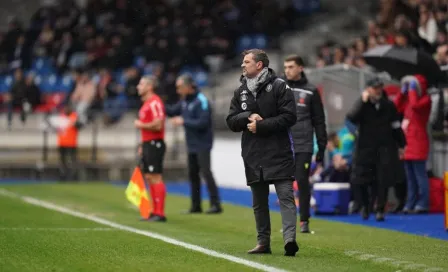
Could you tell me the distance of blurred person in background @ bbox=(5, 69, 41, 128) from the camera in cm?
3019

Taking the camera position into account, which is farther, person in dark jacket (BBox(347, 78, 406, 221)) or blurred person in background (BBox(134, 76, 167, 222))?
person in dark jacket (BBox(347, 78, 406, 221))

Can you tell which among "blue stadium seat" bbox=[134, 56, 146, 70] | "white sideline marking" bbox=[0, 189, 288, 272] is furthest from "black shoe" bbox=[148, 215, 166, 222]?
"blue stadium seat" bbox=[134, 56, 146, 70]

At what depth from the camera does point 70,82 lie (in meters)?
32.2

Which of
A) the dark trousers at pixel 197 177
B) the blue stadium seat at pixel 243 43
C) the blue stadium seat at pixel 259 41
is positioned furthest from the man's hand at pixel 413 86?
the blue stadium seat at pixel 243 43

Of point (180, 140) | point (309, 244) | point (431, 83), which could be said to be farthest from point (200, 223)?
point (180, 140)

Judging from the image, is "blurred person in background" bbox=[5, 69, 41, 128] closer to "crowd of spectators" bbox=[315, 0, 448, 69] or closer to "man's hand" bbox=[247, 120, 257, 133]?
"crowd of spectators" bbox=[315, 0, 448, 69]

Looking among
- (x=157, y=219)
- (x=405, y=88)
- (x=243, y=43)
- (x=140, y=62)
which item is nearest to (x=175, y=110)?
(x=157, y=219)

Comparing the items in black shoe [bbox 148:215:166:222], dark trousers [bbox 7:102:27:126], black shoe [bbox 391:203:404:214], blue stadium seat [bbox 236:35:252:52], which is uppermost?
blue stadium seat [bbox 236:35:252:52]

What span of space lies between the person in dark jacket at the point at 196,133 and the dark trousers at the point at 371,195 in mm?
2181

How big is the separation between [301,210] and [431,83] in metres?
4.88

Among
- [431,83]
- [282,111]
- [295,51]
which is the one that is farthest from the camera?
[295,51]

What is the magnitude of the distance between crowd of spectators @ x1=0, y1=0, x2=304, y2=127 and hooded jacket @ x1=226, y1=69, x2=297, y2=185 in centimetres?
1820

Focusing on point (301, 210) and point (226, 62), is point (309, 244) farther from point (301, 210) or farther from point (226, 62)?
point (226, 62)

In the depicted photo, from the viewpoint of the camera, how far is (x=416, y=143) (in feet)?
55.3
